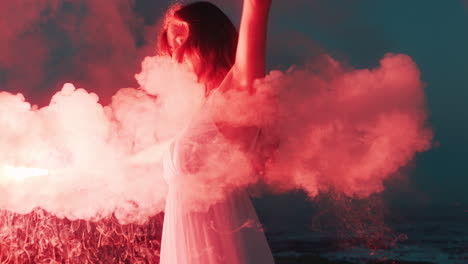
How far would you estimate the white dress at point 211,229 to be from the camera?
1.89 metres

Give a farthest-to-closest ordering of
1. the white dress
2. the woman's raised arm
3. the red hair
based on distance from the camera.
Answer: the red hair → the white dress → the woman's raised arm

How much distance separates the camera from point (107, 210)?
3.61m

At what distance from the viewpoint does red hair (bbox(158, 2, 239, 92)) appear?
220 centimetres

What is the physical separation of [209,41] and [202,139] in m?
0.55

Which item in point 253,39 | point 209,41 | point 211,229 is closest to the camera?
point 253,39

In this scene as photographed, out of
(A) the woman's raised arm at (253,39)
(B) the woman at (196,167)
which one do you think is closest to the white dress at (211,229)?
(B) the woman at (196,167)

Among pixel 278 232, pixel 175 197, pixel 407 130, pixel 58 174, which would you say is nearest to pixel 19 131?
pixel 58 174

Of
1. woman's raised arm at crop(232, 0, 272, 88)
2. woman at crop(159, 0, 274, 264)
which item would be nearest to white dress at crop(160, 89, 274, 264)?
woman at crop(159, 0, 274, 264)

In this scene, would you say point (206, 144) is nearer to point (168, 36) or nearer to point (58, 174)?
point (168, 36)

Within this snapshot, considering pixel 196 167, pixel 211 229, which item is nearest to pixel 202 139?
pixel 196 167

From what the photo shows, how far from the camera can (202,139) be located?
193 cm

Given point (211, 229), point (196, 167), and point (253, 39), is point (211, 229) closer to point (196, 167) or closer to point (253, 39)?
point (196, 167)

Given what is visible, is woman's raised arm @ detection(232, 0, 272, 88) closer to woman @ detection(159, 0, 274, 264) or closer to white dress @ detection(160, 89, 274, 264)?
woman @ detection(159, 0, 274, 264)

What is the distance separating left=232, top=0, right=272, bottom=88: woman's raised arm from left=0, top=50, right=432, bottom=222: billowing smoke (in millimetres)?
94
